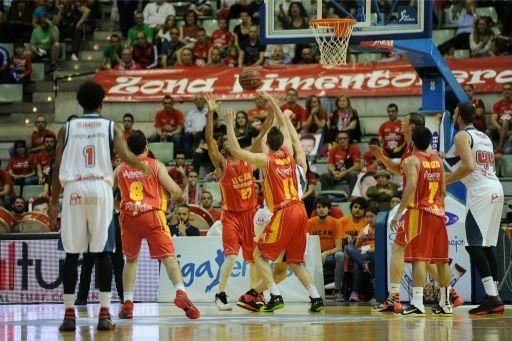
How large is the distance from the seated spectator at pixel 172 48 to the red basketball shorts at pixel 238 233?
10702 millimetres

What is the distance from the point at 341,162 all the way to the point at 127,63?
6.06 meters

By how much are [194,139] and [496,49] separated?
5891 mm

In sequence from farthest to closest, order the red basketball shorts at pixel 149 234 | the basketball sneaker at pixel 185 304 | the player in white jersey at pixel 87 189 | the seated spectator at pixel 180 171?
the seated spectator at pixel 180 171, the red basketball shorts at pixel 149 234, the basketball sneaker at pixel 185 304, the player in white jersey at pixel 87 189

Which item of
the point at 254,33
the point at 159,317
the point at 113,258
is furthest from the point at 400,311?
the point at 254,33

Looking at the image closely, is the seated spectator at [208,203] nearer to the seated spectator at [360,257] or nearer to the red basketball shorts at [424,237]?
the seated spectator at [360,257]

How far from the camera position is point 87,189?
10484 mm

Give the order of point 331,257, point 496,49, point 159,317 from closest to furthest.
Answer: point 159,317 < point 331,257 < point 496,49

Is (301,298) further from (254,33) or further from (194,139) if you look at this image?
(254,33)

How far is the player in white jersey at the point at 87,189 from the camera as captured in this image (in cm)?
1047

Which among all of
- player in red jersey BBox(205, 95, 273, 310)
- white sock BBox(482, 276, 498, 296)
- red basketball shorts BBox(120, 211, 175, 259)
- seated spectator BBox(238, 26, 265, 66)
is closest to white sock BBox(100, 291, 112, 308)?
red basketball shorts BBox(120, 211, 175, 259)

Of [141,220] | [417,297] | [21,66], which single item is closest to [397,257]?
[417,297]

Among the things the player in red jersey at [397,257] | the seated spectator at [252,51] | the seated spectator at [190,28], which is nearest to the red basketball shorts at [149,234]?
the player in red jersey at [397,257]

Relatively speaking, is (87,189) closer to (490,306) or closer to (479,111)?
(490,306)

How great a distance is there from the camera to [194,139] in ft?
71.0
